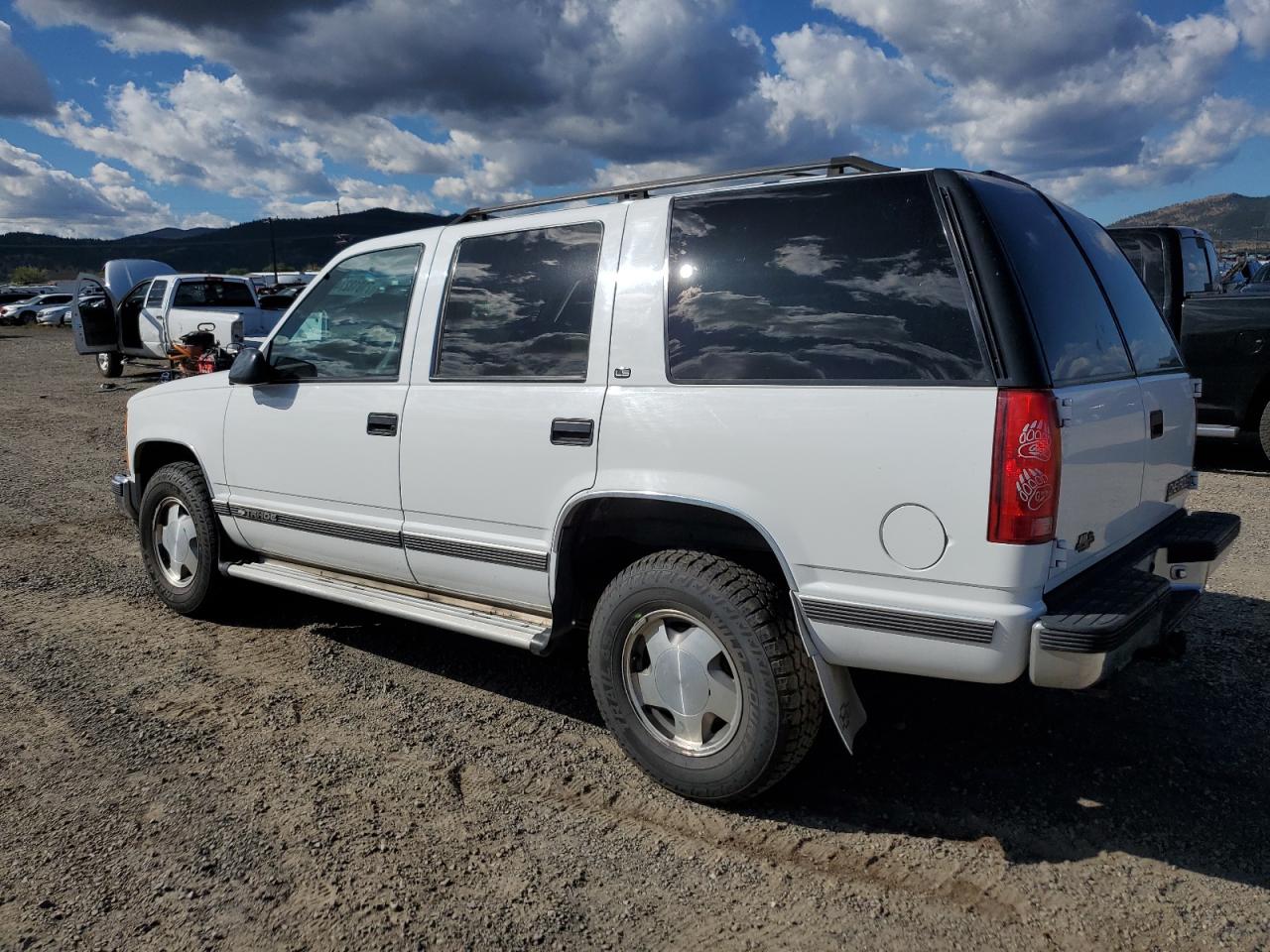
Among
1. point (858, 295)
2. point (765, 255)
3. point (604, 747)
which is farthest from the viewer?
point (604, 747)

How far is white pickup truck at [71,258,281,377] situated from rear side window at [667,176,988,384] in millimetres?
15778

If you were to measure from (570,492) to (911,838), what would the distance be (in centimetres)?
157

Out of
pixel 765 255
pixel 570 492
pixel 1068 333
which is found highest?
pixel 765 255

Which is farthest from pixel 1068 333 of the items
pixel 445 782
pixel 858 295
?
pixel 445 782

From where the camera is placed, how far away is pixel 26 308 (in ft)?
138

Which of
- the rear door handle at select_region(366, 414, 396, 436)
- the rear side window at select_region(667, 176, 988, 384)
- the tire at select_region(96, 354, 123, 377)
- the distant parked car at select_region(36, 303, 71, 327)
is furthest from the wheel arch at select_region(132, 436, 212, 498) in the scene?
the distant parked car at select_region(36, 303, 71, 327)

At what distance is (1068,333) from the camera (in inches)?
115

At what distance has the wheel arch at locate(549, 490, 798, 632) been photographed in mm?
3133

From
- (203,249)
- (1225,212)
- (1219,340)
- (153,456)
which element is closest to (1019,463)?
(153,456)

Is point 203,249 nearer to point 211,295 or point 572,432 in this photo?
point 211,295

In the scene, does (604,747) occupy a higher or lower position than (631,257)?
lower

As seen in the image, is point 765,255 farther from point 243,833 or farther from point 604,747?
point 243,833

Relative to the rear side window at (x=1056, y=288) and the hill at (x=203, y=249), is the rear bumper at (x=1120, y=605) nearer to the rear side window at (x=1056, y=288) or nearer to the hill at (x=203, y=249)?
the rear side window at (x=1056, y=288)

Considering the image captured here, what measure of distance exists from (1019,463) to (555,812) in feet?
6.04
